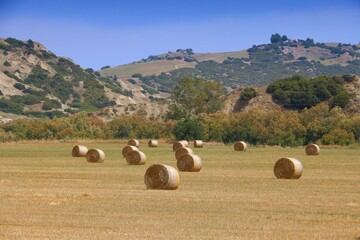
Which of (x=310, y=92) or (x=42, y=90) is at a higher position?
(x=42, y=90)

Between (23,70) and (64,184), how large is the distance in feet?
533

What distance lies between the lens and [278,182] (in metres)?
30.4

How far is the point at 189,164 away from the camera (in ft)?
121

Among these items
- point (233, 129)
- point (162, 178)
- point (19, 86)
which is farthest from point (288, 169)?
point (19, 86)

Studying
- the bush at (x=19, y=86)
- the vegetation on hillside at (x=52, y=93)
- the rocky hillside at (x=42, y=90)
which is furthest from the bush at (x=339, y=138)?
the bush at (x=19, y=86)

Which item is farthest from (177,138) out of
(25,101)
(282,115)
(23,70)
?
(23,70)

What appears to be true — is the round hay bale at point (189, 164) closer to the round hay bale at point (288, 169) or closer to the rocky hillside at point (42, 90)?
the round hay bale at point (288, 169)

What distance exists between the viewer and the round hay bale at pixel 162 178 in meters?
26.2

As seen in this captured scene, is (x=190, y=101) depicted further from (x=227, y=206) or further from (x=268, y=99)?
(x=227, y=206)

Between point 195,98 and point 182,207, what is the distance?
101758 mm

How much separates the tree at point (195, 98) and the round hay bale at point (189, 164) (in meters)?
83.1

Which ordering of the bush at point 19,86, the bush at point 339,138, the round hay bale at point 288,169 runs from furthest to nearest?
the bush at point 19,86 < the bush at point 339,138 < the round hay bale at point 288,169

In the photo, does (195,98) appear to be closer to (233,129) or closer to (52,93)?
(233,129)

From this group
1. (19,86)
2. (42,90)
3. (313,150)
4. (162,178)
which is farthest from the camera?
(42,90)
